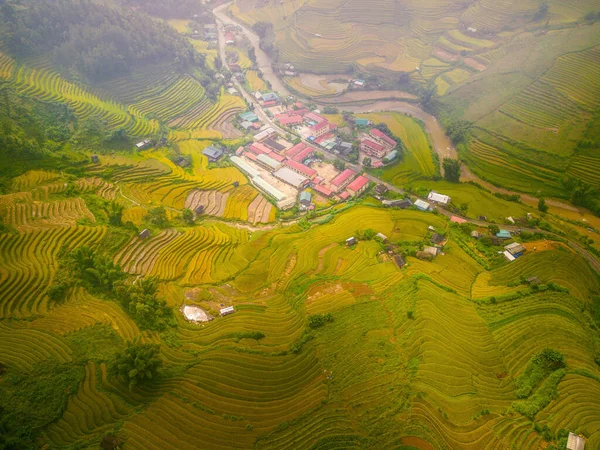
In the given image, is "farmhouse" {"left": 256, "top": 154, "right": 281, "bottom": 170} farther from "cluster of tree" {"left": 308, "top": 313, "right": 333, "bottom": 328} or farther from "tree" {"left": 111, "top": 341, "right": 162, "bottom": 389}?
"tree" {"left": 111, "top": 341, "right": 162, "bottom": 389}

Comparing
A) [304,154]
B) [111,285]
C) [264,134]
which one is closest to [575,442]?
[111,285]

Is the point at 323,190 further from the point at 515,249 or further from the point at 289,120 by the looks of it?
the point at 515,249

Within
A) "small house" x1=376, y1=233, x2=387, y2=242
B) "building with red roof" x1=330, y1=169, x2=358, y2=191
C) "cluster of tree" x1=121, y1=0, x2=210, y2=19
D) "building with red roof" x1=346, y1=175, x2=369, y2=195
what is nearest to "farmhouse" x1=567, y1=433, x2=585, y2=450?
"small house" x1=376, y1=233, x2=387, y2=242

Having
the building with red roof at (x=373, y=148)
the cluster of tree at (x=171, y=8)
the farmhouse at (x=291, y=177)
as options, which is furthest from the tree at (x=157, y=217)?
the cluster of tree at (x=171, y=8)

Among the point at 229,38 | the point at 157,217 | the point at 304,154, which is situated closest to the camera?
the point at 157,217

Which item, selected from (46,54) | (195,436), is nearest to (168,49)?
(46,54)

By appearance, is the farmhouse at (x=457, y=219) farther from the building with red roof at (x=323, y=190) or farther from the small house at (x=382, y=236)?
the building with red roof at (x=323, y=190)

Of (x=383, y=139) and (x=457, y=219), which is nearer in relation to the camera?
(x=457, y=219)
